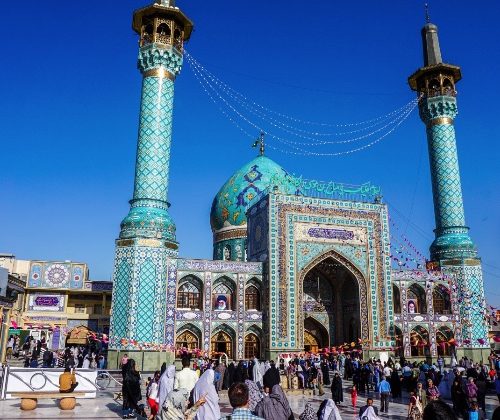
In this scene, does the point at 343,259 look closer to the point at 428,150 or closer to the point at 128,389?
the point at 428,150

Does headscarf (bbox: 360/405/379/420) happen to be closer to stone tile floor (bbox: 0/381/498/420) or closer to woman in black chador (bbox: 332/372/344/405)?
stone tile floor (bbox: 0/381/498/420)

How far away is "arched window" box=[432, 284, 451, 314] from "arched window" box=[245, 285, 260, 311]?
31.0ft

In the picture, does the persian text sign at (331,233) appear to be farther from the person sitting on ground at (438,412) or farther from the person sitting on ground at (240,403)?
the person sitting on ground at (438,412)

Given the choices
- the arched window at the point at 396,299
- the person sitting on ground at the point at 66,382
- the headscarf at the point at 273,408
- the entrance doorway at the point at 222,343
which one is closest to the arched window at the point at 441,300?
the arched window at the point at 396,299

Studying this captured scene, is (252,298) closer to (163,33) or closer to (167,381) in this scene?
(163,33)

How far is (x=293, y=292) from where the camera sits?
22578mm

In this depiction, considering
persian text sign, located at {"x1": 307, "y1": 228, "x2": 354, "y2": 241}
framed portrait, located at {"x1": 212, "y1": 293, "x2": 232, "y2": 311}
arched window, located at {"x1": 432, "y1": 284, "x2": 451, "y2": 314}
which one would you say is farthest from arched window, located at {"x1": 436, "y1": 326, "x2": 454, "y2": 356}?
framed portrait, located at {"x1": 212, "y1": 293, "x2": 232, "y2": 311}

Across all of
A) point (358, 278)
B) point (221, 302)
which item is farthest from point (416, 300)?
point (221, 302)

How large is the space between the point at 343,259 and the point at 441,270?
579 cm

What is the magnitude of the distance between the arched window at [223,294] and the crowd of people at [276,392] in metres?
3.55

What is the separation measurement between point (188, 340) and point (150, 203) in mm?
6100

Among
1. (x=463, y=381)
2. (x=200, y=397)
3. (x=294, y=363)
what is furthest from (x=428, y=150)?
(x=200, y=397)

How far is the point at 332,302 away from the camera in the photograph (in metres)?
25.8

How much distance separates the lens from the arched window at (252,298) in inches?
905
